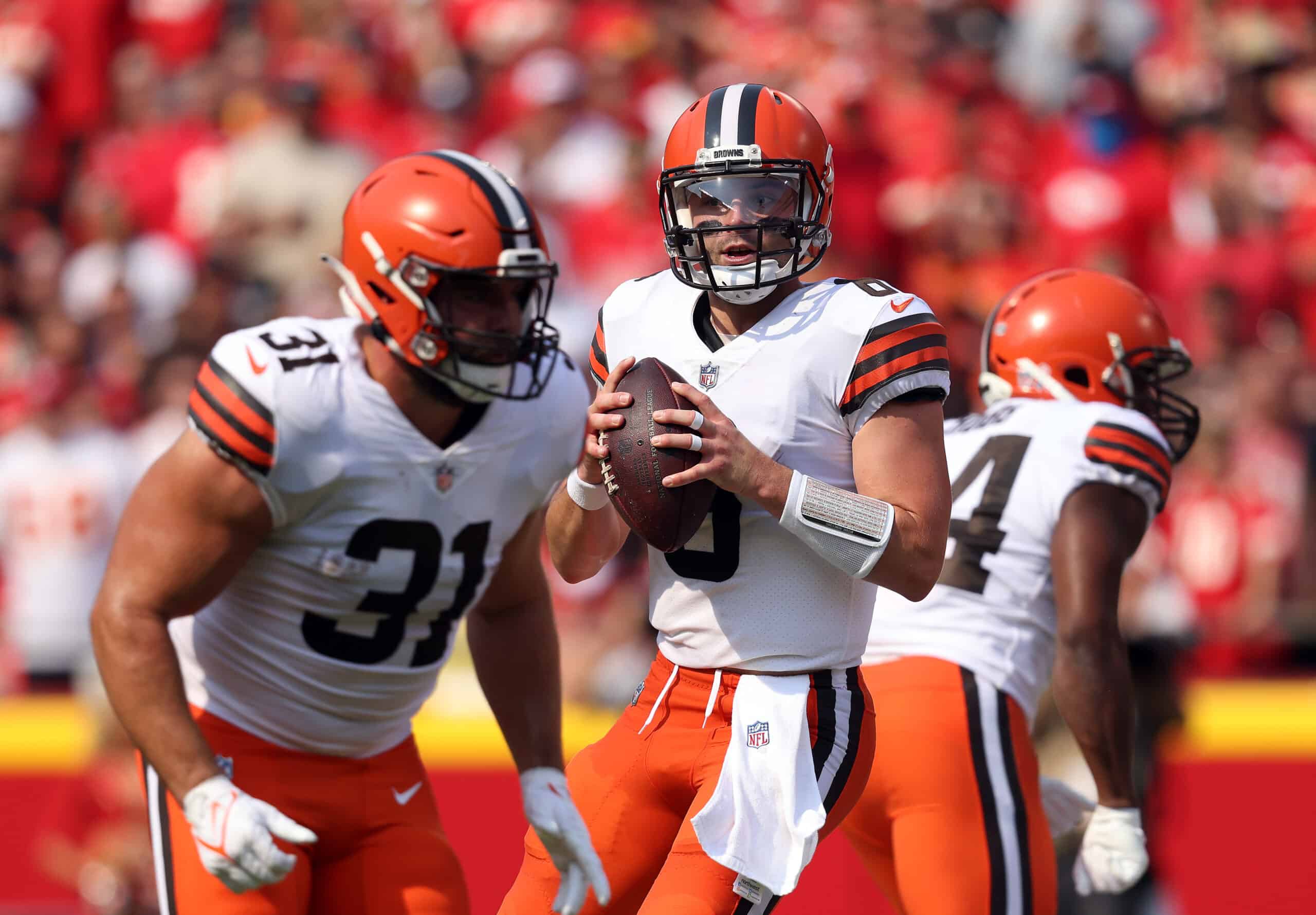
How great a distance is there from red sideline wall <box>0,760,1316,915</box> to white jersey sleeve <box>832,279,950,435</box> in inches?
131

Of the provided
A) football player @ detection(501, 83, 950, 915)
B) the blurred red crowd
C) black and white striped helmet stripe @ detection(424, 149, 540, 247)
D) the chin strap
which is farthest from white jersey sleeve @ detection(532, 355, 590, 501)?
the blurred red crowd

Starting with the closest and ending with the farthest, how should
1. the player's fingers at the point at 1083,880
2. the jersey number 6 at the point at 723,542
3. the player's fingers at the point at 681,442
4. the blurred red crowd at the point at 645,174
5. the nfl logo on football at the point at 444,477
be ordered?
the player's fingers at the point at 681,442 → the jersey number 6 at the point at 723,542 → the nfl logo on football at the point at 444,477 → the player's fingers at the point at 1083,880 → the blurred red crowd at the point at 645,174

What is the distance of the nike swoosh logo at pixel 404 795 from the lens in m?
3.21

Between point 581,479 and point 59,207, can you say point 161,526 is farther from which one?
point 59,207

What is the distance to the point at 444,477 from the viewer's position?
309 centimetres

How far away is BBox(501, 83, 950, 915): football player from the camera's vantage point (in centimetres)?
284

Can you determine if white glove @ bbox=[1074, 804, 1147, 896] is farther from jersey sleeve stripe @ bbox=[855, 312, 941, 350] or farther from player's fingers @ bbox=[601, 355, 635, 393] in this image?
player's fingers @ bbox=[601, 355, 635, 393]

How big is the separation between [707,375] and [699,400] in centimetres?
20

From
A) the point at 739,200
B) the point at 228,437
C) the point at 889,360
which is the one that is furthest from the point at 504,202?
the point at 889,360

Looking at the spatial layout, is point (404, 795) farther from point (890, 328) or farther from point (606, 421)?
point (890, 328)

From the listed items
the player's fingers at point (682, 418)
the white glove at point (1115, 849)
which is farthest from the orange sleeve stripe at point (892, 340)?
the white glove at point (1115, 849)

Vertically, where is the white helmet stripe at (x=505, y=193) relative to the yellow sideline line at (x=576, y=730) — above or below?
above

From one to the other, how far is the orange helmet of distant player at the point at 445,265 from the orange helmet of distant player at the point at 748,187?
0.27 metres

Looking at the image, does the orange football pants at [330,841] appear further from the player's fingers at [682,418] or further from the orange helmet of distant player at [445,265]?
the player's fingers at [682,418]
